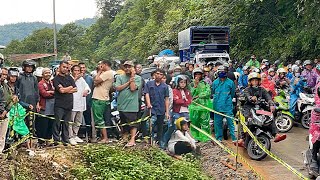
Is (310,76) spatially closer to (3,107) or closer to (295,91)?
(295,91)

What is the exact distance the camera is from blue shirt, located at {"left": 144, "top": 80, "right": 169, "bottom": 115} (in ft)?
31.5

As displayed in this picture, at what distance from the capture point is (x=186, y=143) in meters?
9.00

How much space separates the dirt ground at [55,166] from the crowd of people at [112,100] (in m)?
0.77

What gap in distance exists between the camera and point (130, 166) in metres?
7.23

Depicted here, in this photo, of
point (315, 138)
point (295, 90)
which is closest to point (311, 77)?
point (295, 90)

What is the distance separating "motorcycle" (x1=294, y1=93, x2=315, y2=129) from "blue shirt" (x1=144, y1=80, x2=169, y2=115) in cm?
404

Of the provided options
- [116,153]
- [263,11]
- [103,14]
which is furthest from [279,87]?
[103,14]

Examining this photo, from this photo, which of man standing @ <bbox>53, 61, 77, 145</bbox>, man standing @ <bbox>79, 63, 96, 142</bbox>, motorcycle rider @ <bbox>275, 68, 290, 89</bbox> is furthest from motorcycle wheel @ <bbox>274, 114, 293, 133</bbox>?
man standing @ <bbox>53, 61, 77, 145</bbox>

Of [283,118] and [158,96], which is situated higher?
[158,96]

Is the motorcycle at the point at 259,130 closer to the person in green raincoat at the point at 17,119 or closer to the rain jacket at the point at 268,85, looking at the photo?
the rain jacket at the point at 268,85

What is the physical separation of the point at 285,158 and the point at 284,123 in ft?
9.44

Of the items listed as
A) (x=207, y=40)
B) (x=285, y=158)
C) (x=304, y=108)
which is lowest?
(x=285, y=158)

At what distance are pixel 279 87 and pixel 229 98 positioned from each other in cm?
371

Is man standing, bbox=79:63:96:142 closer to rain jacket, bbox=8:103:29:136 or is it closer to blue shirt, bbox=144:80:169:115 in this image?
blue shirt, bbox=144:80:169:115
